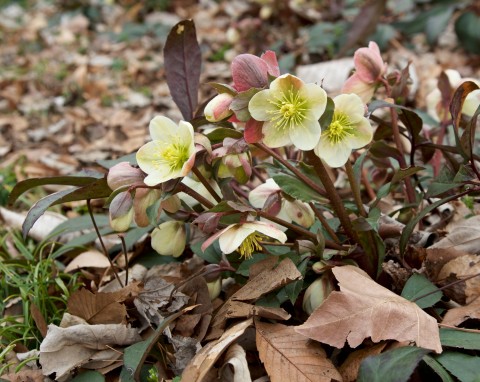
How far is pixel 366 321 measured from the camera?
0.85 m

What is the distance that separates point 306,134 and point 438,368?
361 mm

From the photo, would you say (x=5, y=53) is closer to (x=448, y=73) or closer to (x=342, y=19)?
(x=342, y=19)

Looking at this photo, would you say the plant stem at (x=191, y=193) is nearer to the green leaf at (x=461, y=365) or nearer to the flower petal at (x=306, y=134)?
the flower petal at (x=306, y=134)

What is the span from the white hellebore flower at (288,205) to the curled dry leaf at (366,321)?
0.50 ft

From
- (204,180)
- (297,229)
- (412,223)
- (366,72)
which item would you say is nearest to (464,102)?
(366,72)

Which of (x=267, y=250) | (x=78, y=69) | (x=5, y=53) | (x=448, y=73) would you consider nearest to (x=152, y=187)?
(x=267, y=250)

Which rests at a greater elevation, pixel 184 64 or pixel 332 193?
pixel 184 64

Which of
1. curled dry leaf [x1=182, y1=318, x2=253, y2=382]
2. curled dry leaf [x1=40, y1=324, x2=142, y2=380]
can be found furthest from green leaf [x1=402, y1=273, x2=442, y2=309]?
curled dry leaf [x1=40, y1=324, x2=142, y2=380]

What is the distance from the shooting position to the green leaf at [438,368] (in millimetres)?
793

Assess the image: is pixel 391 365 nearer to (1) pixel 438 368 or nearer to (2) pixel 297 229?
(1) pixel 438 368

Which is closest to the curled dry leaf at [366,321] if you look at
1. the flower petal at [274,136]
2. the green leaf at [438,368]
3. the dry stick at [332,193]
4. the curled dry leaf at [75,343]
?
the green leaf at [438,368]

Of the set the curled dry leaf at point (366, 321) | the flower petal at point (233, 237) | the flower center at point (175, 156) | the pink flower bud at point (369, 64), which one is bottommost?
the curled dry leaf at point (366, 321)

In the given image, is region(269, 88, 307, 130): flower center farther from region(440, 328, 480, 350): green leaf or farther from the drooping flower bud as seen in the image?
region(440, 328, 480, 350): green leaf

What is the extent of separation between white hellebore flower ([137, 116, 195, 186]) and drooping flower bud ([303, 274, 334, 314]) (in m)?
0.29
